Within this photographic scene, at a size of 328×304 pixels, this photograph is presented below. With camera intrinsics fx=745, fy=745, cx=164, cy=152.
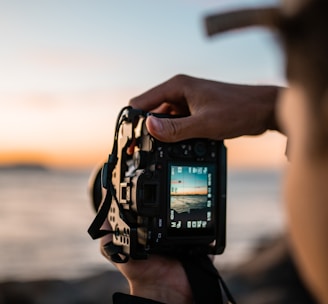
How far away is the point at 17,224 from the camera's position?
853 inches

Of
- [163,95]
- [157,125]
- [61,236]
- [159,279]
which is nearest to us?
[157,125]

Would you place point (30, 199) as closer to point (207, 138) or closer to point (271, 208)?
point (271, 208)

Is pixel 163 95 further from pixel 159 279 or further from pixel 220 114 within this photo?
pixel 159 279

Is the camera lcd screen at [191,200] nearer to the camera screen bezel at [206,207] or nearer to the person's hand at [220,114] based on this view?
the camera screen bezel at [206,207]

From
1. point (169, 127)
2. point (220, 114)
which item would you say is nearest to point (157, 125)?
point (169, 127)

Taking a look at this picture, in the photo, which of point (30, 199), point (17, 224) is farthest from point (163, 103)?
point (30, 199)

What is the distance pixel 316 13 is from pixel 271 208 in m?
29.1

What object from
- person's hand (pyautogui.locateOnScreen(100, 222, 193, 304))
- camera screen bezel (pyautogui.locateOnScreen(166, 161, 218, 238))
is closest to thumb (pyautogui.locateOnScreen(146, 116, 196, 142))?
camera screen bezel (pyautogui.locateOnScreen(166, 161, 218, 238))

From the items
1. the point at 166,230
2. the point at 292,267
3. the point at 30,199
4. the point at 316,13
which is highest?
the point at 316,13

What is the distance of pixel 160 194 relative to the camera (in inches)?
90.2

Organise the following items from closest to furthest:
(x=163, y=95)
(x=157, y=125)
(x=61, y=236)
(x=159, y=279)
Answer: (x=157, y=125) < (x=159, y=279) < (x=163, y=95) < (x=61, y=236)

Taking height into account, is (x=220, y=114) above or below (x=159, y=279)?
above

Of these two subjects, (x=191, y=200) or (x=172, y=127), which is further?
(x=191, y=200)

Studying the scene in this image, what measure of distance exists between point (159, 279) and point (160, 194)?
27 centimetres
